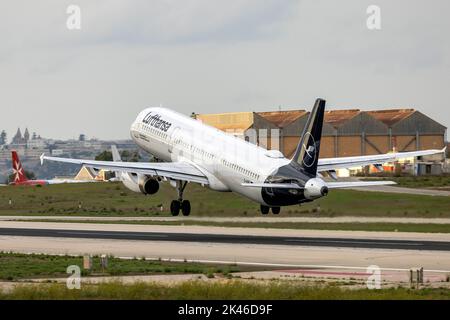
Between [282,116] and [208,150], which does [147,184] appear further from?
[282,116]

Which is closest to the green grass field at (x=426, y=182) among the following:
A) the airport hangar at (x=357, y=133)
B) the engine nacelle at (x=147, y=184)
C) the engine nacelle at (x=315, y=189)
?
the engine nacelle at (x=147, y=184)

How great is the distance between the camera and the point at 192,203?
95.7m

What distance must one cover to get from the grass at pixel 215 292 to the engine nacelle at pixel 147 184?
150 ft

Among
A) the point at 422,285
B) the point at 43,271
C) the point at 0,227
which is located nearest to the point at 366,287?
the point at 422,285

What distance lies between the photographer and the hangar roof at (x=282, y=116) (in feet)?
612

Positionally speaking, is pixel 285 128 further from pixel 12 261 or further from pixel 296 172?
pixel 12 261

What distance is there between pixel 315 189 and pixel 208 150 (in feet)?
52.7

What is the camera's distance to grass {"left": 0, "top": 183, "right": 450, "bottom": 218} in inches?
3423

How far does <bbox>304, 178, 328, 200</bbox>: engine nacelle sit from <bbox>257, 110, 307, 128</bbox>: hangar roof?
113763 millimetres

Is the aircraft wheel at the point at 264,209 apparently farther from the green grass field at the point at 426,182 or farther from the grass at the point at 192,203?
the green grass field at the point at 426,182

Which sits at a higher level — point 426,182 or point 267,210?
point 426,182

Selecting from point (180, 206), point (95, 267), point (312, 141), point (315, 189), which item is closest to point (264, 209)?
point (180, 206)

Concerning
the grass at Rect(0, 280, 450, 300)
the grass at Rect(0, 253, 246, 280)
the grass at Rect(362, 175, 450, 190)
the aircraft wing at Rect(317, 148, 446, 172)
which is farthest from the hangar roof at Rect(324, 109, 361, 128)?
the grass at Rect(0, 280, 450, 300)

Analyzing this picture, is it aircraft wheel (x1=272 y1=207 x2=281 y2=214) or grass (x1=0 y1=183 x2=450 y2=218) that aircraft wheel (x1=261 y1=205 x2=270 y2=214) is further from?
grass (x1=0 y1=183 x2=450 y2=218)
